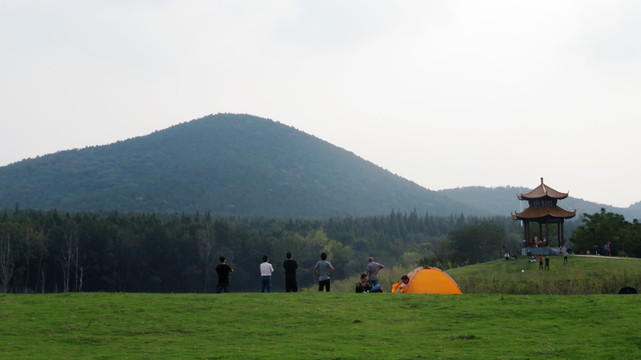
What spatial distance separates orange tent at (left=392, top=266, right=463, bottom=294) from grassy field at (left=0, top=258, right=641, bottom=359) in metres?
8.13

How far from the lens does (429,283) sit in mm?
32531

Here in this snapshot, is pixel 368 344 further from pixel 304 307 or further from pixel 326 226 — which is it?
pixel 326 226

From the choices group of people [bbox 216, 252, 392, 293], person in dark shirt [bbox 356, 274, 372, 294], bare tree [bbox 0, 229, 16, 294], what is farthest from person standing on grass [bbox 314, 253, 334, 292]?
bare tree [bbox 0, 229, 16, 294]

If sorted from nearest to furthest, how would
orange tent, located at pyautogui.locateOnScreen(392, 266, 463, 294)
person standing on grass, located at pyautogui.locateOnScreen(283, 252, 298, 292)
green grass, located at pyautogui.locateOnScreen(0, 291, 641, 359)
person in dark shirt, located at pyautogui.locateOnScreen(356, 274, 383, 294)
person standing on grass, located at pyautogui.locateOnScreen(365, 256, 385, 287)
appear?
green grass, located at pyautogui.locateOnScreen(0, 291, 641, 359)
person standing on grass, located at pyautogui.locateOnScreen(283, 252, 298, 292)
person in dark shirt, located at pyautogui.locateOnScreen(356, 274, 383, 294)
person standing on grass, located at pyautogui.locateOnScreen(365, 256, 385, 287)
orange tent, located at pyautogui.locateOnScreen(392, 266, 463, 294)

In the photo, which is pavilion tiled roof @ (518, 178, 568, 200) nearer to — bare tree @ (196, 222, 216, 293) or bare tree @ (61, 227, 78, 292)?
bare tree @ (196, 222, 216, 293)

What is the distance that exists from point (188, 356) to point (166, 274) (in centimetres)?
10314

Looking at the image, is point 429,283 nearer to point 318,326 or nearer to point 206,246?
point 318,326

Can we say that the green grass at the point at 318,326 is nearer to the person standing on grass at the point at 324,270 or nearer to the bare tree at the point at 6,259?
the person standing on grass at the point at 324,270

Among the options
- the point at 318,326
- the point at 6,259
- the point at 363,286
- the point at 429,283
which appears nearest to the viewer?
the point at 318,326

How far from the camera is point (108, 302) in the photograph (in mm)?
22469

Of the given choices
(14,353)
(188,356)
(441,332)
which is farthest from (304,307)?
(14,353)

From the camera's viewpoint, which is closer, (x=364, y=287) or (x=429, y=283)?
(x=364, y=287)

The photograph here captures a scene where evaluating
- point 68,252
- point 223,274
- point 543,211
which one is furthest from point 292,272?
point 68,252

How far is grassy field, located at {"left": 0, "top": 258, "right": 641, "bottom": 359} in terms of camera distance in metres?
15.1
